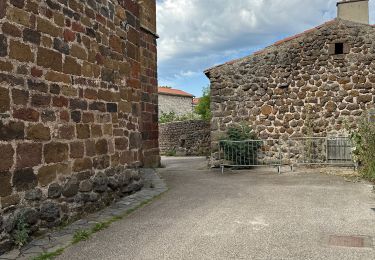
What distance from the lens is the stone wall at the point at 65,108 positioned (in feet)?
13.0

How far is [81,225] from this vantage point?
189 inches

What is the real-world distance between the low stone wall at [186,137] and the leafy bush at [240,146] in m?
8.36

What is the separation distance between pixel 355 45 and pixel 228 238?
8582 millimetres

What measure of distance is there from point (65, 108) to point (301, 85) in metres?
7.92

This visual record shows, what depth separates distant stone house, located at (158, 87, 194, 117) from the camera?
4084cm

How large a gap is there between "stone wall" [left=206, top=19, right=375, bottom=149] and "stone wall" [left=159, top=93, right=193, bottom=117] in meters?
28.6

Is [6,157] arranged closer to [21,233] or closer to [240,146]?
[21,233]

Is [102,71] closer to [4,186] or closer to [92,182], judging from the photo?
[92,182]

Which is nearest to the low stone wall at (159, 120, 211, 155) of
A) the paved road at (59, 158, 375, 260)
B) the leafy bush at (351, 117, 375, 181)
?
the leafy bush at (351, 117, 375, 181)

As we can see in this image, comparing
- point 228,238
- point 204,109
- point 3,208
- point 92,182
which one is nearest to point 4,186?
point 3,208

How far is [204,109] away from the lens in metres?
32.3

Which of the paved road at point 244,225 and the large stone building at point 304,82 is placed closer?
the paved road at point 244,225

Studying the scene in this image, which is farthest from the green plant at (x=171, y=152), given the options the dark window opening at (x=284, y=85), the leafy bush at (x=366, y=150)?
the leafy bush at (x=366, y=150)

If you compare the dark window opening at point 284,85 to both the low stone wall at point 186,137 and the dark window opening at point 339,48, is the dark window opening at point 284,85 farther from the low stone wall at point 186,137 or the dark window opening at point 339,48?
the low stone wall at point 186,137
